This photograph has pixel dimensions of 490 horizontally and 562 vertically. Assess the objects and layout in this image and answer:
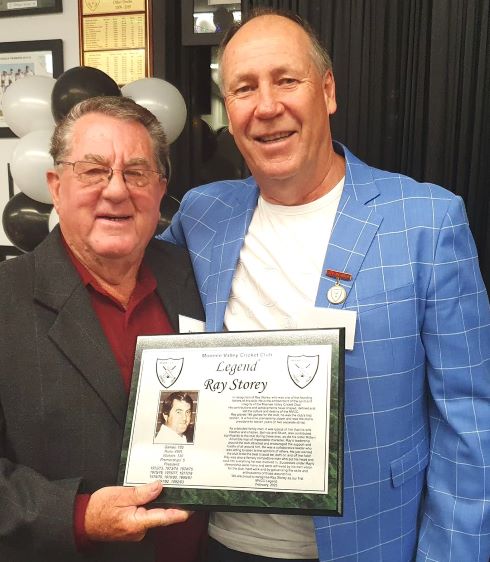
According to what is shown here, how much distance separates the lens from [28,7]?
9.70 ft

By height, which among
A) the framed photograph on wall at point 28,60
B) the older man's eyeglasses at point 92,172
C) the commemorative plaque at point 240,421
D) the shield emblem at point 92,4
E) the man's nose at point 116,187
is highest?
the shield emblem at point 92,4

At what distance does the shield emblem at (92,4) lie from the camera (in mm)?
2885

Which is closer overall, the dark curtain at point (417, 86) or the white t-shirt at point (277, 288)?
the white t-shirt at point (277, 288)

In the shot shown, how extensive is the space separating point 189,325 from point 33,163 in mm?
1389

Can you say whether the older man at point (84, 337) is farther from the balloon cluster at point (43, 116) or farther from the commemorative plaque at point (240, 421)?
the balloon cluster at point (43, 116)

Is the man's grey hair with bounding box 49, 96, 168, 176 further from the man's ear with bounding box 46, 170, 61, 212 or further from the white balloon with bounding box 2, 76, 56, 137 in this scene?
the white balloon with bounding box 2, 76, 56, 137

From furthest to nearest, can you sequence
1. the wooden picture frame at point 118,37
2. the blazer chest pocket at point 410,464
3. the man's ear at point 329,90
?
1. the wooden picture frame at point 118,37
2. the man's ear at point 329,90
3. the blazer chest pocket at point 410,464

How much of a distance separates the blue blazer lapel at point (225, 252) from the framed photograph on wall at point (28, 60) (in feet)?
6.58

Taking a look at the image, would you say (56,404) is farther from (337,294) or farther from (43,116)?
(43,116)

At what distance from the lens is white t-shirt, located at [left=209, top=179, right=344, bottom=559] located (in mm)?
1243

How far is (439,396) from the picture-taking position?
124 centimetres

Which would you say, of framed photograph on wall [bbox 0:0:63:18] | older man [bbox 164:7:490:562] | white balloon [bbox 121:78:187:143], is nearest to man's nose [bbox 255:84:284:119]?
older man [bbox 164:7:490:562]

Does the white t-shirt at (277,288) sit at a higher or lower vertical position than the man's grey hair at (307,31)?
lower

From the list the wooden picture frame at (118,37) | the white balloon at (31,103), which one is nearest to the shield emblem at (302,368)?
the white balloon at (31,103)
